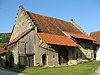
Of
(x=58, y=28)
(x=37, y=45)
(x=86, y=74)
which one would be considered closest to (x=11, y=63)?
(x=37, y=45)

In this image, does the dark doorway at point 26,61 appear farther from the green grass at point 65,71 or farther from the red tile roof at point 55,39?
the green grass at point 65,71

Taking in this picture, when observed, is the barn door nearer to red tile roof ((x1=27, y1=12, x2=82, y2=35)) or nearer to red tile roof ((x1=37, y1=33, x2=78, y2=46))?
red tile roof ((x1=37, y1=33, x2=78, y2=46))

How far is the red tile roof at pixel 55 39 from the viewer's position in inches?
1416

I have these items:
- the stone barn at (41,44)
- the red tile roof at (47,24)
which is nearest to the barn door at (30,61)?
the stone barn at (41,44)

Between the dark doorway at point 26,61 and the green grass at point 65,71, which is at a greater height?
the dark doorway at point 26,61

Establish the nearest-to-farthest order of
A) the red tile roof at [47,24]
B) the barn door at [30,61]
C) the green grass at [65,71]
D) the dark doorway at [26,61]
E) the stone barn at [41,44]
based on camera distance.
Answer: the green grass at [65,71], the stone barn at [41,44], the dark doorway at [26,61], the barn door at [30,61], the red tile roof at [47,24]

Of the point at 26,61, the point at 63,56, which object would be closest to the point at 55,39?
the point at 63,56

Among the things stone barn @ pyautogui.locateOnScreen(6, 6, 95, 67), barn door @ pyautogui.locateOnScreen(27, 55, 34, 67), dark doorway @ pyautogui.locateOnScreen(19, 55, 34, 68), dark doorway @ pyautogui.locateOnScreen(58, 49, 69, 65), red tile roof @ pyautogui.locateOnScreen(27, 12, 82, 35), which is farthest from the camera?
red tile roof @ pyautogui.locateOnScreen(27, 12, 82, 35)

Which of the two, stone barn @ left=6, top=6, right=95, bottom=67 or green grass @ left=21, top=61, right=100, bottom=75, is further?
stone barn @ left=6, top=6, right=95, bottom=67

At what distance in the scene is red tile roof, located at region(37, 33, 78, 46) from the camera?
36.0 m

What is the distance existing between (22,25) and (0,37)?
138 ft

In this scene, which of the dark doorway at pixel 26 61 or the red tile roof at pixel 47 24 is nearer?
the dark doorway at pixel 26 61

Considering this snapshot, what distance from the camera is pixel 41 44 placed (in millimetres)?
35781

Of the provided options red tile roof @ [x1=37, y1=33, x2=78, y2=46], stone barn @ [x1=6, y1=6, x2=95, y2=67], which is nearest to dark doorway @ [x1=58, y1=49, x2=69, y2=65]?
stone barn @ [x1=6, y1=6, x2=95, y2=67]
